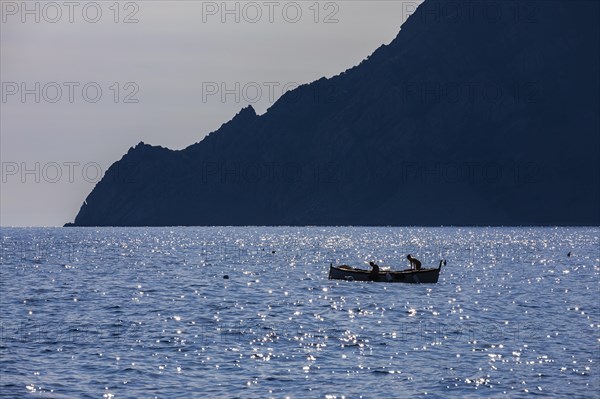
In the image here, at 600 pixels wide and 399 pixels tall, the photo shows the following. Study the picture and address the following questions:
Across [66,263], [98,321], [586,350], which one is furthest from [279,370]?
[66,263]

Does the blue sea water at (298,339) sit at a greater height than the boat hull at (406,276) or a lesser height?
lesser

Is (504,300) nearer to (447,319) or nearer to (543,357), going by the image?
(447,319)

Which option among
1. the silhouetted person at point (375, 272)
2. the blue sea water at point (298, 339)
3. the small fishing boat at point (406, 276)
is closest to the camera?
the blue sea water at point (298, 339)

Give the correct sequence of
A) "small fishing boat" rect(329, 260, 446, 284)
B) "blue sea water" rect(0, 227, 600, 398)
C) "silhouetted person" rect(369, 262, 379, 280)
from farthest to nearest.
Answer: "small fishing boat" rect(329, 260, 446, 284) → "silhouetted person" rect(369, 262, 379, 280) → "blue sea water" rect(0, 227, 600, 398)

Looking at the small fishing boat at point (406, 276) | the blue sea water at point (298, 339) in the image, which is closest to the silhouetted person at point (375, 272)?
the small fishing boat at point (406, 276)

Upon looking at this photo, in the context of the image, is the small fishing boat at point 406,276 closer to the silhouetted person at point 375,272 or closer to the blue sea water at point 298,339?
the silhouetted person at point 375,272

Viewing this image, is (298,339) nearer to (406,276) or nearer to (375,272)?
(375,272)

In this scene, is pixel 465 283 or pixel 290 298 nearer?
pixel 290 298

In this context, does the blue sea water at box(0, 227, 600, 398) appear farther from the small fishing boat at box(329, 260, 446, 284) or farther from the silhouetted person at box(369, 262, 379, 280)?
the silhouetted person at box(369, 262, 379, 280)

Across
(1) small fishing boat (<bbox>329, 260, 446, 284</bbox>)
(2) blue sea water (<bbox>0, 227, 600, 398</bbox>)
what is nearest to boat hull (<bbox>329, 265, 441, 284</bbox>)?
(1) small fishing boat (<bbox>329, 260, 446, 284</bbox>)

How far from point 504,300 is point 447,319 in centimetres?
1511

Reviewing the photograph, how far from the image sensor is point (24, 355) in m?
41.4

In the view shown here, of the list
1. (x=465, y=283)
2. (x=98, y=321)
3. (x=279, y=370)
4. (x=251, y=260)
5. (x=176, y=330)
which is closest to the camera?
(x=279, y=370)

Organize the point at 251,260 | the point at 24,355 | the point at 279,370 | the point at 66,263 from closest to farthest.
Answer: the point at 279,370
the point at 24,355
the point at 66,263
the point at 251,260
